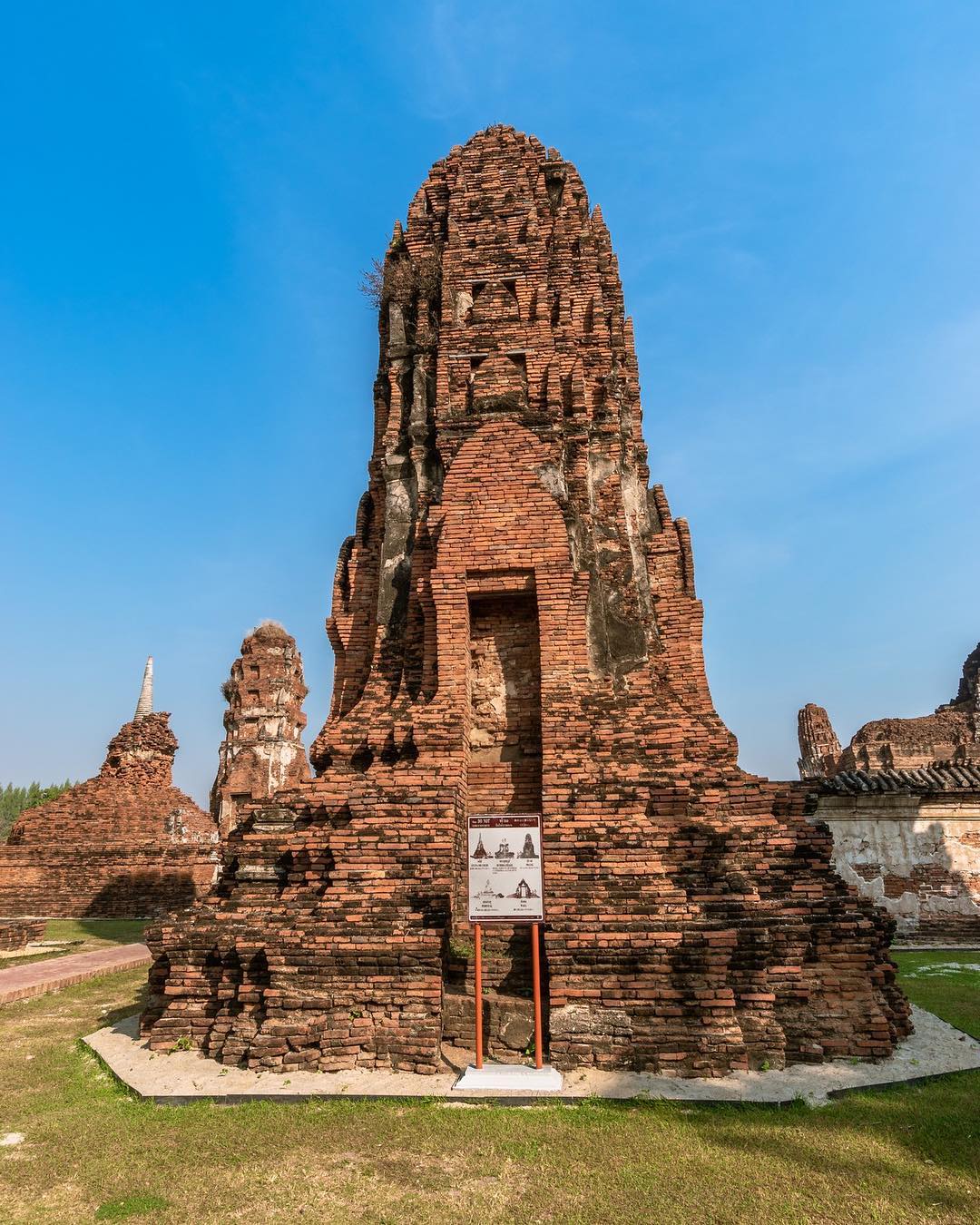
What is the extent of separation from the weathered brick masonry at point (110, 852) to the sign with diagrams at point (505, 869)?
18366mm

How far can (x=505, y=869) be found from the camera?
5844mm

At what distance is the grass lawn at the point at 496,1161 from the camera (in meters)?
3.87

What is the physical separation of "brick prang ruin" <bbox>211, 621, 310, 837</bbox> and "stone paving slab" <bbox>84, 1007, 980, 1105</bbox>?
2395cm

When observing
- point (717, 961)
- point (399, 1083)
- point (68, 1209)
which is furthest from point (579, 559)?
point (68, 1209)

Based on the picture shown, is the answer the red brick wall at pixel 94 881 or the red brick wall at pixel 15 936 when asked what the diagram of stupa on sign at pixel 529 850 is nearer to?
the red brick wall at pixel 15 936

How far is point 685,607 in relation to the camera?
10.2 metres

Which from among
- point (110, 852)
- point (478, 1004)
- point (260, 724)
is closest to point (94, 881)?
point (110, 852)

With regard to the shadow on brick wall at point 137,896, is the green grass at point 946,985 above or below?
below

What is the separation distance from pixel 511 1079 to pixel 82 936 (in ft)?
50.5

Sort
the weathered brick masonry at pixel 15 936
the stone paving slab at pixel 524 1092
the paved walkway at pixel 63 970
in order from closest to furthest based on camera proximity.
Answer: the stone paving slab at pixel 524 1092 → the paved walkway at pixel 63 970 → the weathered brick masonry at pixel 15 936

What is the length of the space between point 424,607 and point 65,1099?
550cm

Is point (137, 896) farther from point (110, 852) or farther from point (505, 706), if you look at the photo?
point (505, 706)

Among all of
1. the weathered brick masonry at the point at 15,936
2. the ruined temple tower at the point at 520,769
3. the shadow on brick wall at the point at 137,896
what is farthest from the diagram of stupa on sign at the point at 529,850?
the shadow on brick wall at the point at 137,896

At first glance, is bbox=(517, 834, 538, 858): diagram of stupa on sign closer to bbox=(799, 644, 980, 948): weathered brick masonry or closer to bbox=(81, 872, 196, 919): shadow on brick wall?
bbox=(799, 644, 980, 948): weathered brick masonry
